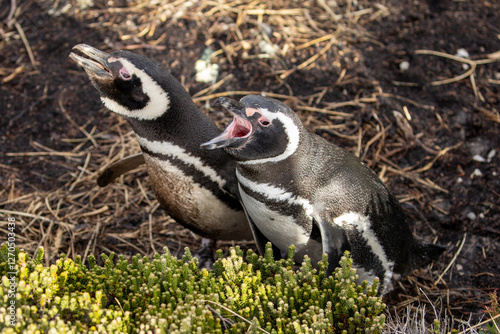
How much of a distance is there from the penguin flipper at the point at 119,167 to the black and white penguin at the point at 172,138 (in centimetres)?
33

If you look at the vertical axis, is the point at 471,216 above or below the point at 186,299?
below

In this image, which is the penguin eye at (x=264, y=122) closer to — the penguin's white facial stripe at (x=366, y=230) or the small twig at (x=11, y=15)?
the penguin's white facial stripe at (x=366, y=230)

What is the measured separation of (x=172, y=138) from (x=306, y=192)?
709mm

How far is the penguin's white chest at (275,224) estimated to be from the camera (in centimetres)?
246

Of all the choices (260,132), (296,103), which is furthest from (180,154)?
(296,103)

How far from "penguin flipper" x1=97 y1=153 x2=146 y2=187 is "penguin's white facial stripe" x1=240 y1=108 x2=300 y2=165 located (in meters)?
0.90

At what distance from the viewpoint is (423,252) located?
285 cm

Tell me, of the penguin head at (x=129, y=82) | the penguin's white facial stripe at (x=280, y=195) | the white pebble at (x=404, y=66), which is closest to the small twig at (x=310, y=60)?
the white pebble at (x=404, y=66)

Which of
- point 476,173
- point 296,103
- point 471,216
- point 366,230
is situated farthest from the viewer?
point 296,103

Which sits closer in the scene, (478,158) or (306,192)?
(306,192)

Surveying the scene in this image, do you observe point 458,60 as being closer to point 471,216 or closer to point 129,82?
point 471,216

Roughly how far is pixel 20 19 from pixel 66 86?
0.98 meters

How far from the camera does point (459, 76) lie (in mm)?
4086

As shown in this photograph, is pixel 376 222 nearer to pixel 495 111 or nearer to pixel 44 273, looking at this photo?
pixel 44 273
